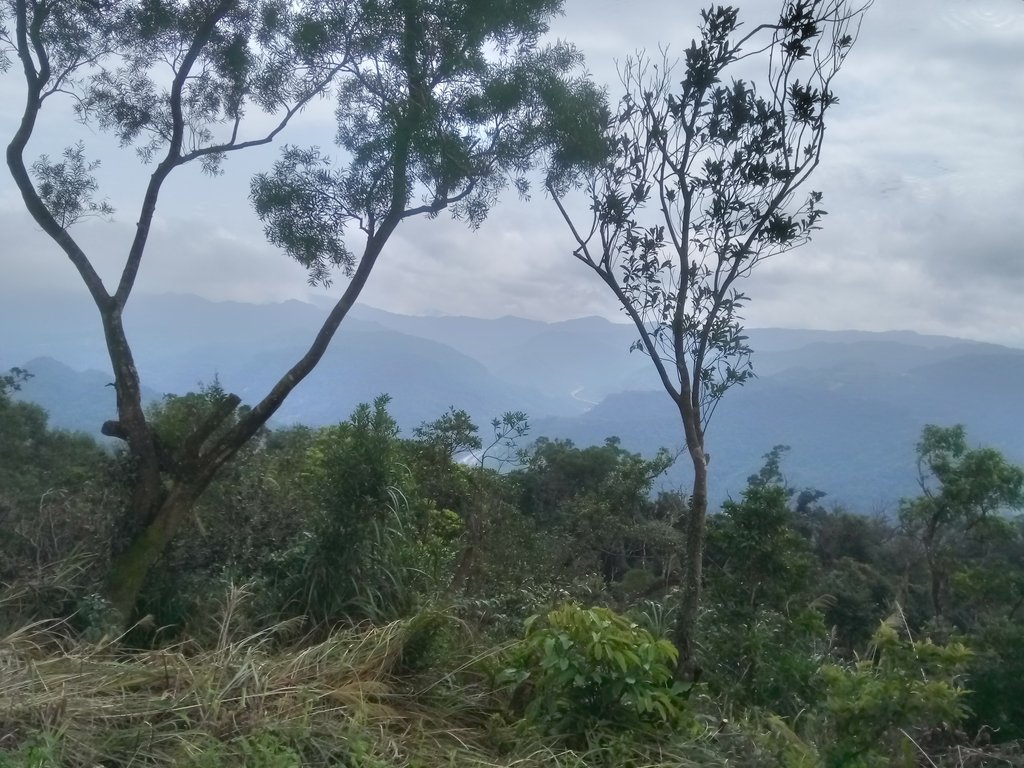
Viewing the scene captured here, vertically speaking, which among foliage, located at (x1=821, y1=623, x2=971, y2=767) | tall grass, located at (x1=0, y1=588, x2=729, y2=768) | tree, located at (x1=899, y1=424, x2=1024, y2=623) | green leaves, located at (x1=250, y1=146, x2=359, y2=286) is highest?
green leaves, located at (x1=250, y1=146, x2=359, y2=286)

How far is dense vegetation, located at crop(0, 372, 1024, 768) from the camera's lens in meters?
4.52

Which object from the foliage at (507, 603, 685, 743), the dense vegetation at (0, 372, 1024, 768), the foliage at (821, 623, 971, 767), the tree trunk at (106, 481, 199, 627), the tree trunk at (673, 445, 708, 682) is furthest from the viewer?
the tree trunk at (106, 481, 199, 627)

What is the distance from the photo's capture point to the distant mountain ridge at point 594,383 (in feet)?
33.9

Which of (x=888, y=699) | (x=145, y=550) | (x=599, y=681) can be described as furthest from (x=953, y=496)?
(x=145, y=550)

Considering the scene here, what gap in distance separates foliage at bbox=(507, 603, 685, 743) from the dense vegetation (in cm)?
1

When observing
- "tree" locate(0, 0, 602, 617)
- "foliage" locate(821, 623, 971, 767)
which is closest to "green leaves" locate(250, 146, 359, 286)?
"tree" locate(0, 0, 602, 617)

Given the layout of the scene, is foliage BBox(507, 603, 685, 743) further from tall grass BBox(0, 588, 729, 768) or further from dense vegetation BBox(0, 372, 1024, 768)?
tall grass BBox(0, 588, 729, 768)

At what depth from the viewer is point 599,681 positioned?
4672 millimetres

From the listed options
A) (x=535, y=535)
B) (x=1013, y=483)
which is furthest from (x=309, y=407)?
(x=1013, y=483)

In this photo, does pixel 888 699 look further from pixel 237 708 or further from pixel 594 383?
pixel 594 383

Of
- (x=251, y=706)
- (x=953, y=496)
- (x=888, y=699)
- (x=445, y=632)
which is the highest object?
(x=953, y=496)

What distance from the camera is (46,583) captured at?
654 cm

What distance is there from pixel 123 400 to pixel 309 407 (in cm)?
317

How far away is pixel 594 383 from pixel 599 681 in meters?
11.5
